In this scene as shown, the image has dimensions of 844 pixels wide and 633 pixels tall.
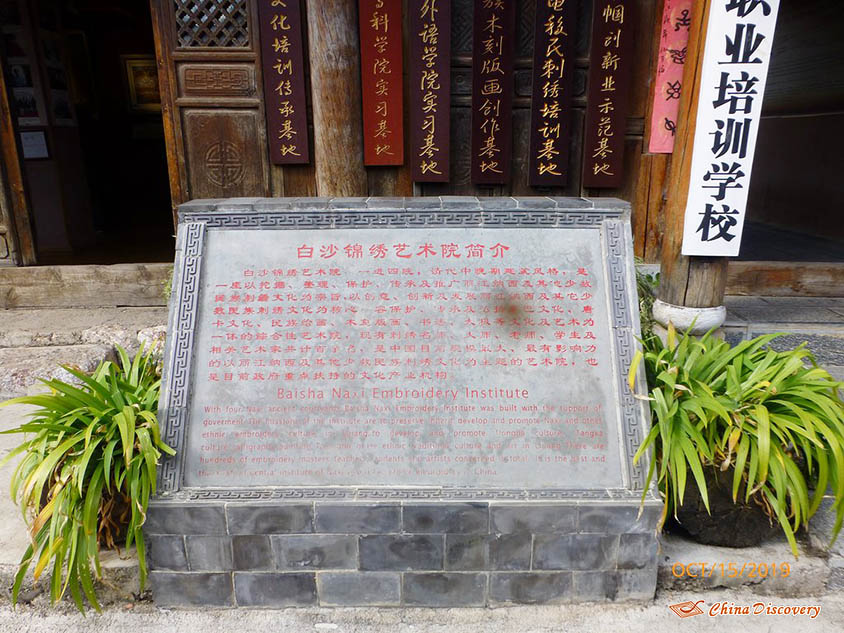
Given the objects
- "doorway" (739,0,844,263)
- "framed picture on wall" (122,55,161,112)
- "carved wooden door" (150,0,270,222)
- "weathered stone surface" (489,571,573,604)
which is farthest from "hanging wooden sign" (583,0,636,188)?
"framed picture on wall" (122,55,161,112)

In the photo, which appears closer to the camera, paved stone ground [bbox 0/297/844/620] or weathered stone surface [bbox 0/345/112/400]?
paved stone ground [bbox 0/297/844/620]

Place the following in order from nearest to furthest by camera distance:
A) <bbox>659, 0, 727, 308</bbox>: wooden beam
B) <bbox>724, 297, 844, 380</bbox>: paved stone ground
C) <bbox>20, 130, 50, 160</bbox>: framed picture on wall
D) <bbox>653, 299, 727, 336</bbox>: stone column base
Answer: <bbox>659, 0, 727, 308</bbox>: wooden beam < <bbox>653, 299, 727, 336</bbox>: stone column base < <bbox>724, 297, 844, 380</bbox>: paved stone ground < <bbox>20, 130, 50, 160</bbox>: framed picture on wall

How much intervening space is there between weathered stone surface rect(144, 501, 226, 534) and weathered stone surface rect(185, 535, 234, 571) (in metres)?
0.04

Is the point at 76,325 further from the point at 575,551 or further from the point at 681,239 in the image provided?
the point at 681,239

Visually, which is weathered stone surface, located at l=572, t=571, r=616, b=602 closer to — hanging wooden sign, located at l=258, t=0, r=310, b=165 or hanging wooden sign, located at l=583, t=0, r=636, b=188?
hanging wooden sign, located at l=583, t=0, r=636, b=188

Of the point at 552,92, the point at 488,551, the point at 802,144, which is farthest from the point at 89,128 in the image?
the point at 802,144

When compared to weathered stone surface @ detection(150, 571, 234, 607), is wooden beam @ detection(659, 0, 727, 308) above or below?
above

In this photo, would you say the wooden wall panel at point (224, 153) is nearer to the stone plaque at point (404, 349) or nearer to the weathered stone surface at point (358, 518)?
the stone plaque at point (404, 349)

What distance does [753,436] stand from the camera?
2.39 m

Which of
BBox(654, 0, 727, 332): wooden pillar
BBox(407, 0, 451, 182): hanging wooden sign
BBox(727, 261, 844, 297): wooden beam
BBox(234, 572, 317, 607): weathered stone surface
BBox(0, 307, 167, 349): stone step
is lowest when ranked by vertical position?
BBox(234, 572, 317, 607): weathered stone surface

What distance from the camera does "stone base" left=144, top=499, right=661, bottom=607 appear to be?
2357 mm

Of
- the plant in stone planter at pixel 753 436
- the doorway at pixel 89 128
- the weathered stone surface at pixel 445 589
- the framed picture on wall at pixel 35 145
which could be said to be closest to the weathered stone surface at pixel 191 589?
the weathered stone surface at pixel 445 589

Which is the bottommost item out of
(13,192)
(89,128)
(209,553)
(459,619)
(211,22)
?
(459,619)

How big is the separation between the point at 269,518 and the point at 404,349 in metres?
0.89
